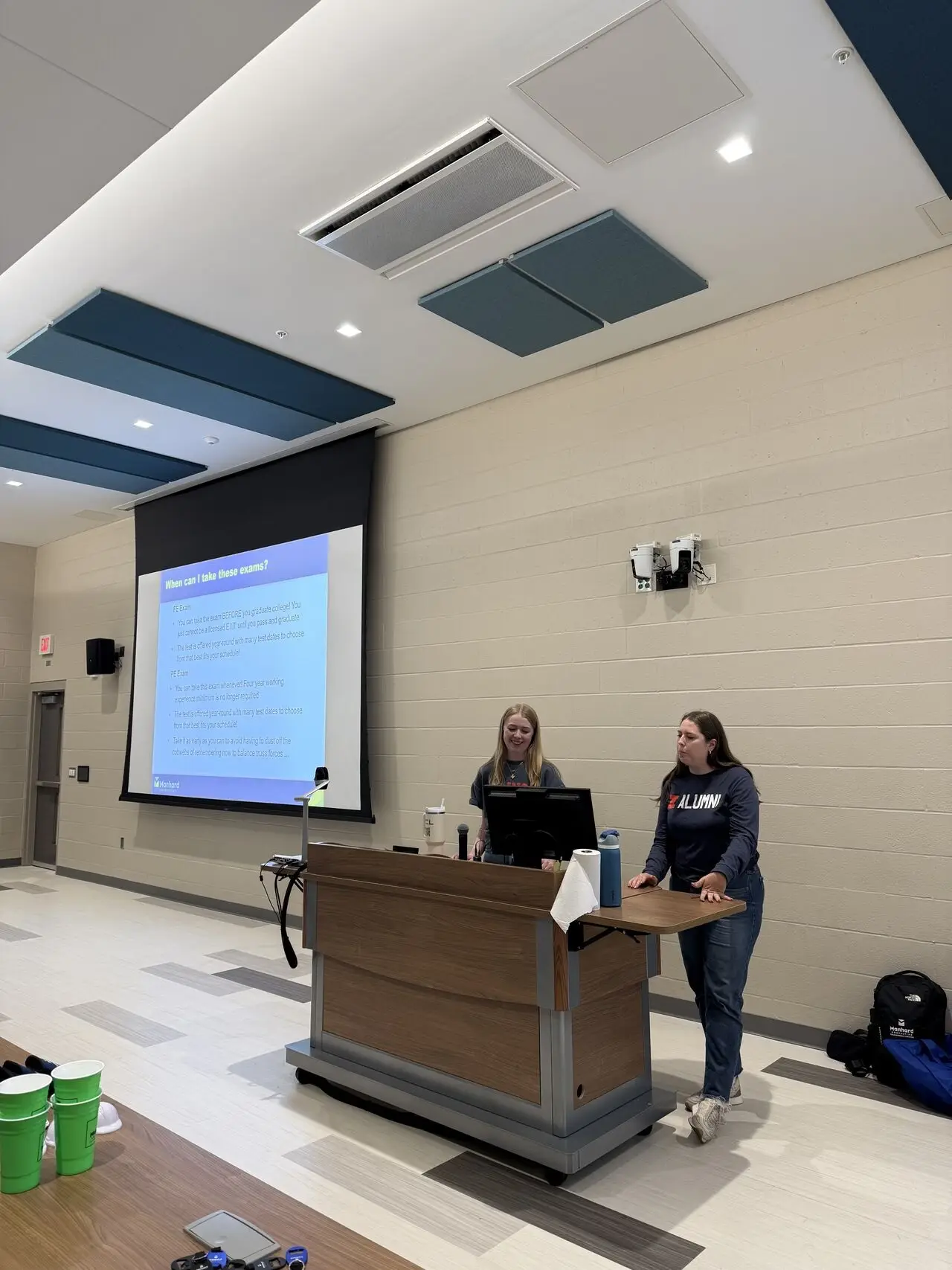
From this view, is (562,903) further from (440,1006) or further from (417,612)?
(417,612)

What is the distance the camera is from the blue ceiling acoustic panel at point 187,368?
4691mm

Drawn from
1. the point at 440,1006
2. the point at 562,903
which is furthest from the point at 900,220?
the point at 440,1006

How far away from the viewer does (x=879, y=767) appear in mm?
4000

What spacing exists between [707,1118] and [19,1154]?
239 centimetres

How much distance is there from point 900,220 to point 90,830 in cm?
858

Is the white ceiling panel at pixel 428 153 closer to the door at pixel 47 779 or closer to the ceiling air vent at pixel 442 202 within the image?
the ceiling air vent at pixel 442 202

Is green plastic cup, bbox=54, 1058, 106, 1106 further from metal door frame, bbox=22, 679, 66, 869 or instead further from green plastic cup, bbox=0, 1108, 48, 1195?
metal door frame, bbox=22, 679, 66, 869

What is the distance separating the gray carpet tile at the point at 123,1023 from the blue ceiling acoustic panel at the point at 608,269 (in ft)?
12.9

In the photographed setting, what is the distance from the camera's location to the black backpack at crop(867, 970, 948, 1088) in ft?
11.7

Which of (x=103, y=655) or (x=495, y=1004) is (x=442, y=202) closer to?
(x=495, y=1004)

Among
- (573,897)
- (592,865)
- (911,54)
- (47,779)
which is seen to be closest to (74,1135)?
(573,897)

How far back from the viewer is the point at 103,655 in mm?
8727

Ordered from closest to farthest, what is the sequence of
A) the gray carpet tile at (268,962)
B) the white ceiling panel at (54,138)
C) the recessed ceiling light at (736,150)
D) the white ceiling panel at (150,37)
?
the white ceiling panel at (150,37), the white ceiling panel at (54,138), the recessed ceiling light at (736,150), the gray carpet tile at (268,962)

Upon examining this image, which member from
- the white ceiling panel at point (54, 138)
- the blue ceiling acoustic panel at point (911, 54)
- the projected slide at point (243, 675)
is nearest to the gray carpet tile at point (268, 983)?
the projected slide at point (243, 675)
